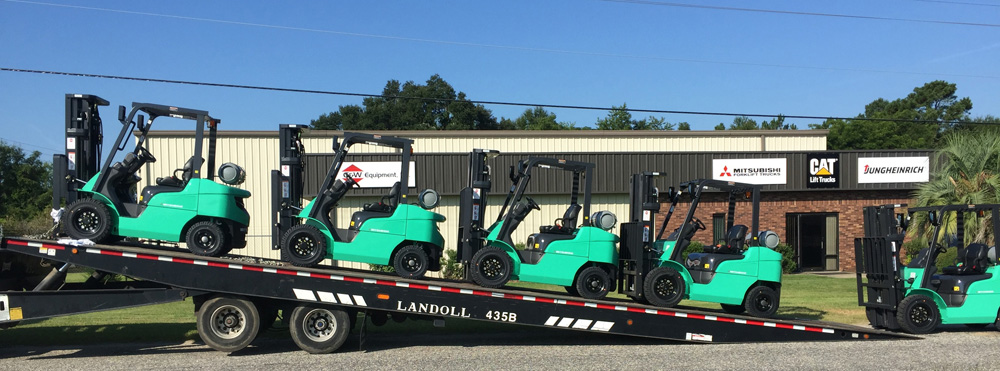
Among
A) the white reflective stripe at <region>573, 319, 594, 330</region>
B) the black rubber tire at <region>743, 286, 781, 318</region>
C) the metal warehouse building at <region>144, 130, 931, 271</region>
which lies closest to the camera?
the white reflective stripe at <region>573, 319, 594, 330</region>

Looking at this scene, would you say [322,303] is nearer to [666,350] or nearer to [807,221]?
[666,350]

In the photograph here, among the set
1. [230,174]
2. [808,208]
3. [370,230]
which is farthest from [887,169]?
[230,174]

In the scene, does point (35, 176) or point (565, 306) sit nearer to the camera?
point (565, 306)

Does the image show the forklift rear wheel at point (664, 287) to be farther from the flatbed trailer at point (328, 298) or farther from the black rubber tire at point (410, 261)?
the black rubber tire at point (410, 261)

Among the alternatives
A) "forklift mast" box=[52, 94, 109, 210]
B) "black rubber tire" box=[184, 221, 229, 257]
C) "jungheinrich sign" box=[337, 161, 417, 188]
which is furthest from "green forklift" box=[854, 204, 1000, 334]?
"jungheinrich sign" box=[337, 161, 417, 188]

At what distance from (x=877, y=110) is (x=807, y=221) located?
5370cm

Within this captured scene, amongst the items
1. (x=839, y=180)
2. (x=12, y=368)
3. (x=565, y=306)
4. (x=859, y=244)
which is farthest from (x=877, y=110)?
(x=12, y=368)

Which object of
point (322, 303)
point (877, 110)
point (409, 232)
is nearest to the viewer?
point (322, 303)

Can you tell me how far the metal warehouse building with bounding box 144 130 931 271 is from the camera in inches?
969

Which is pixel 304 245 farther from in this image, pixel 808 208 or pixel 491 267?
pixel 808 208

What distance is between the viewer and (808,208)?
87.4 feet

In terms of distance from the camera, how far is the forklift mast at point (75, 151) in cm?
1055

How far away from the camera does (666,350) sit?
36.4 ft

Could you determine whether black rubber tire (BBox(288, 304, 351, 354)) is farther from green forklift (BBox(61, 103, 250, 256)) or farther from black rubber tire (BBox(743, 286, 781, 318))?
black rubber tire (BBox(743, 286, 781, 318))
